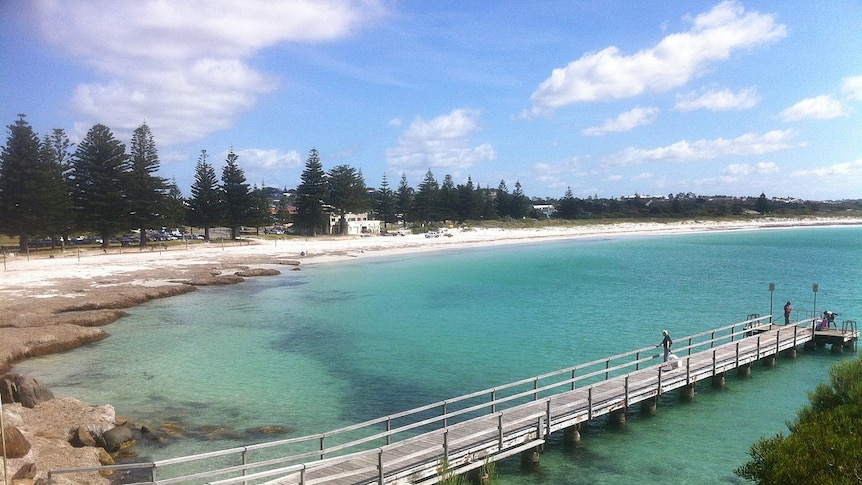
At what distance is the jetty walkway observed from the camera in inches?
392

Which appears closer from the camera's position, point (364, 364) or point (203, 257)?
point (364, 364)

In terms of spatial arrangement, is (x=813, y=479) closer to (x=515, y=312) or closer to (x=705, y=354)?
(x=705, y=354)

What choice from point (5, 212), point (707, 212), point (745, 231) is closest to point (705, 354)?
point (5, 212)

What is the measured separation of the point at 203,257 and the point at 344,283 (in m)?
20.8

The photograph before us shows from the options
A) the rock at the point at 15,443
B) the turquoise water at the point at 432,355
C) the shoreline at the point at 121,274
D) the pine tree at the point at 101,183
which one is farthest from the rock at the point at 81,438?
the pine tree at the point at 101,183

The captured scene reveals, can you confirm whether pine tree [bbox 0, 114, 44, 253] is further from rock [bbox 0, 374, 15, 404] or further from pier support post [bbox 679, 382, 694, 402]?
pier support post [bbox 679, 382, 694, 402]

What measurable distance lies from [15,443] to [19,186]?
172ft

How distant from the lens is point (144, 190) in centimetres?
6338

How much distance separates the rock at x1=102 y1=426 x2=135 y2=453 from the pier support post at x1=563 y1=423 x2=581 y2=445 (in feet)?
32.7

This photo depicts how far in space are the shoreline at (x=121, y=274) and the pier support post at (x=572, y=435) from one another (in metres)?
18.4

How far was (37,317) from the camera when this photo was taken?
1056 inches

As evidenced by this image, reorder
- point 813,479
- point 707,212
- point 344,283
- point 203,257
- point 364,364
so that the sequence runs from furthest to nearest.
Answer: point 707,212
point 203,257
point 344,283
point 364,364
point 813,479

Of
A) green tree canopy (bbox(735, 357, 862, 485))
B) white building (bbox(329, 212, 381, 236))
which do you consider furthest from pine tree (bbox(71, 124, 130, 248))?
green tree canopy (bbox(735, 357, 862, 485))

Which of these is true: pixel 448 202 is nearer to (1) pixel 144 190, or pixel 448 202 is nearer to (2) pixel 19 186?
(1) pixel 144 190
